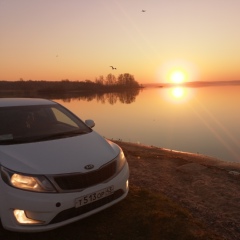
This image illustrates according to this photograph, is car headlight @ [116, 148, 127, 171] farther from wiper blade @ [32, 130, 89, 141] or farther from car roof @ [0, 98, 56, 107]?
car roof @ [0, 98, 56, 107]

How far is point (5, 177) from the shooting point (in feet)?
11.2

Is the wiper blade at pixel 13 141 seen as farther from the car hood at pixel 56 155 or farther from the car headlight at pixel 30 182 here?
the car headlight at pixel 30 182

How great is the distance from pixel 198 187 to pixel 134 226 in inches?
103

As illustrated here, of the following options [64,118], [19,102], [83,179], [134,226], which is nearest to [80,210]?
[83,179]

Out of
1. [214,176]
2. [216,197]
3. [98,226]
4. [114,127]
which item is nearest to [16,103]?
[98,226]

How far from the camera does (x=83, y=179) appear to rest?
3600 millimetres

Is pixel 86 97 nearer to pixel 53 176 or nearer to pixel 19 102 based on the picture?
pixel 19 102

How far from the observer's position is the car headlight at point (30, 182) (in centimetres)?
339

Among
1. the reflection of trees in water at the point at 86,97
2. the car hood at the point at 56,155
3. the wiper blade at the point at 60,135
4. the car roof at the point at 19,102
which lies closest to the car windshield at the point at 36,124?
the wiper blade at the point at 60,135

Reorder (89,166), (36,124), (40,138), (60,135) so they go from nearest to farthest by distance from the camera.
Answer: (89,166) < (40,138) < (60,135) < (36,124)

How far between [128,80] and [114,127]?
484ft

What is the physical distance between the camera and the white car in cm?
338

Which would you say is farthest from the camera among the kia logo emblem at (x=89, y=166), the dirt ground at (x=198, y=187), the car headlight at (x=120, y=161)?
the dirt ground at (x=198, y=187)

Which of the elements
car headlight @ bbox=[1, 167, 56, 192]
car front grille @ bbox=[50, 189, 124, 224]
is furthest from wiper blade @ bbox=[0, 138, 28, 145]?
car front grille @ bbox=[50, 189, 124, 224]
